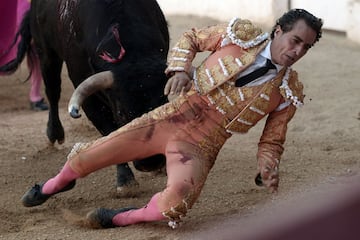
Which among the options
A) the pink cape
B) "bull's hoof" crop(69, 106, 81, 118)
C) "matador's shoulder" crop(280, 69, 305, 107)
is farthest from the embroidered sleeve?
the pink cape

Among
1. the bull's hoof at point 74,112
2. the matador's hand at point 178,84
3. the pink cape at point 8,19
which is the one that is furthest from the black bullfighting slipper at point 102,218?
the pink cape at point 8,19

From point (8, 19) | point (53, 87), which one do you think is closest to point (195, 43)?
point (53, 87)

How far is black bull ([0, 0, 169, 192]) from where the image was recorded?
2.96m

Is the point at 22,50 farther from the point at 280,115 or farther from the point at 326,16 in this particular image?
the point at 326,16

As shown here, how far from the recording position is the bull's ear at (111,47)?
123 inches

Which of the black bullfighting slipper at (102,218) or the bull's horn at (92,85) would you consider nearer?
the black bullfighting slipper at (102,218)

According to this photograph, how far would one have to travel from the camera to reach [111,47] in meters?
3.20

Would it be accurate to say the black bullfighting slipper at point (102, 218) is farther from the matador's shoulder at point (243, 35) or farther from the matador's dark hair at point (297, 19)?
the matador's dark hair at point (297, 19)

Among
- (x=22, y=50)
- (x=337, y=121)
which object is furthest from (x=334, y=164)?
(x=22, y=50)

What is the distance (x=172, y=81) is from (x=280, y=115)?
1.52ft

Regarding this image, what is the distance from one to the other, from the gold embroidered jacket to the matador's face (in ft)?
0.37

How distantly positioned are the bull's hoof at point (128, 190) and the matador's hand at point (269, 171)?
3.22 feet

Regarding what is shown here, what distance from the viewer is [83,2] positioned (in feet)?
11.9

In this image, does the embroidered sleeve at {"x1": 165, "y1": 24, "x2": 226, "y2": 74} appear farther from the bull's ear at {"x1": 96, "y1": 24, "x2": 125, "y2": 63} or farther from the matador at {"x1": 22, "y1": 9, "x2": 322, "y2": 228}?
the bull's ear at {"x1": 96, "y1": 24, "x2": 125, "y2": 63}
